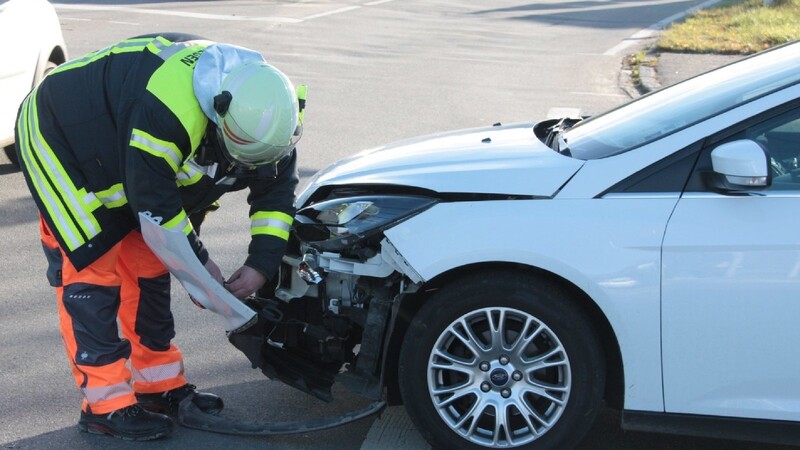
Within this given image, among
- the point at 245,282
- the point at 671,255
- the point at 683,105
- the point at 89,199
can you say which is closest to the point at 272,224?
the point at 245,282

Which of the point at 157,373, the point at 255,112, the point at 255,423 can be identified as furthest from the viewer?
the point at 157,373

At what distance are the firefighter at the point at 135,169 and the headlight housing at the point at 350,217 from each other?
13cm

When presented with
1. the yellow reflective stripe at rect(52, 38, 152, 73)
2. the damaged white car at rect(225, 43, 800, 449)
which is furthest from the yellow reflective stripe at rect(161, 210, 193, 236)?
the yellow reflective stripe at rect(52, 38, 152, 73)

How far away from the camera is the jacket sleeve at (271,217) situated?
402 centimetres

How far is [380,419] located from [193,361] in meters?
1.03

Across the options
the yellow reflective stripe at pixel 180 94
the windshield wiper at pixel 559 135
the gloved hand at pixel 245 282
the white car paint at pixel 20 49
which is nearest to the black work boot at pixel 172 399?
the gloved hand at pixel 245 282

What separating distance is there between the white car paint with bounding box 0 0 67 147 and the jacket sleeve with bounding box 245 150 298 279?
12.6ft

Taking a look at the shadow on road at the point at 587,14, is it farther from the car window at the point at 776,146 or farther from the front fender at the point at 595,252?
the front fender at the point at 595,252

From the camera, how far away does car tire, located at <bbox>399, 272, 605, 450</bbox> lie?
377 cm

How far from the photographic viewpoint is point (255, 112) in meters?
3.63

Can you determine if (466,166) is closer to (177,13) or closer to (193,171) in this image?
(193,171)

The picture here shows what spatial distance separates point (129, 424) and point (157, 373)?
0.35 m

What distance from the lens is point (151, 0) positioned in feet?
68.9

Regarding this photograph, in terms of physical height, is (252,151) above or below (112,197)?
above
